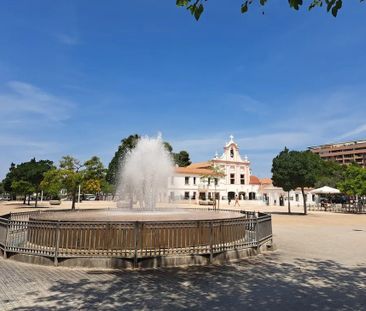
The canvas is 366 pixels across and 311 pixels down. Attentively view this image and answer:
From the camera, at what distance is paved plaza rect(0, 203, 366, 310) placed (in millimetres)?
6266

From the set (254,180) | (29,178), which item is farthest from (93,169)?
(254,180)

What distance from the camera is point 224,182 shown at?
76312 millimetres

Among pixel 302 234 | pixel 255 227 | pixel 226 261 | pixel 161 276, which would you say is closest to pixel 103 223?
pixel 161 276

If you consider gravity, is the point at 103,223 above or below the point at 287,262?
above

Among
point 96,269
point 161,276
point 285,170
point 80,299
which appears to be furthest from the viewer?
point 285,170

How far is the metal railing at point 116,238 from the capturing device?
31.5 ft

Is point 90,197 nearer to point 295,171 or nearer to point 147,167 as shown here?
point 295,171

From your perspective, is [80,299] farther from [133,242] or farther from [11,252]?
[11,252]

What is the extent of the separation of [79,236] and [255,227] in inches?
238

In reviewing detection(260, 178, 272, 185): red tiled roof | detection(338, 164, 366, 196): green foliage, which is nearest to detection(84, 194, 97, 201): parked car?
detection(260, 178, 272, 185): red tiled roof

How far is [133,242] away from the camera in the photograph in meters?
9.60

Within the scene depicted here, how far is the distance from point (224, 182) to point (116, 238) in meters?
67.8

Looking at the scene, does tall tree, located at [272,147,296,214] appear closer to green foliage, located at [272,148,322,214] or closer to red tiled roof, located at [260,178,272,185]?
green foliage, located at [272,148,322,214]

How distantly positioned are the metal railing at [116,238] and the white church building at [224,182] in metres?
56.5
